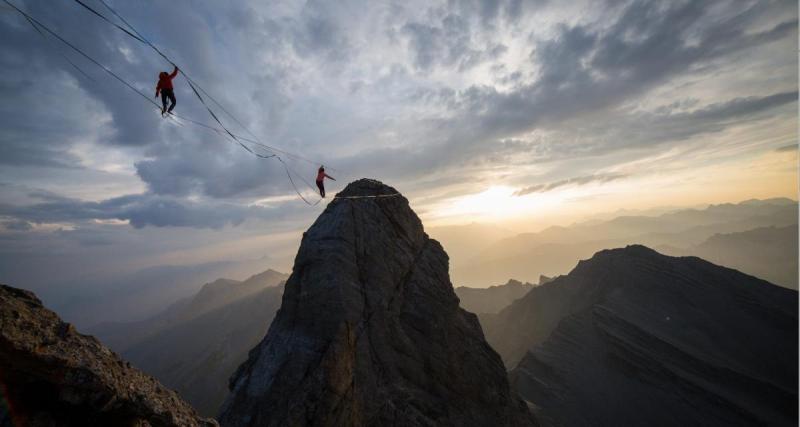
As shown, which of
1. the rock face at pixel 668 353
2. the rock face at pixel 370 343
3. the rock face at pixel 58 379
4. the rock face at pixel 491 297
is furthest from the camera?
the rock face at pixel 491 297

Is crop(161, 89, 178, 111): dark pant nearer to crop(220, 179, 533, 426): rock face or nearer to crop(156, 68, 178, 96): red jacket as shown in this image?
crop(156, 68, 178, 96): red jacket

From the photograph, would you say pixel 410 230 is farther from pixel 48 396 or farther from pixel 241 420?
pixel 48 396

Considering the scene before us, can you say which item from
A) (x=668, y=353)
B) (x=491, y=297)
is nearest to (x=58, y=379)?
(x=668, y=353)

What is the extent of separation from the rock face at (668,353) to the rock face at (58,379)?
63162mm

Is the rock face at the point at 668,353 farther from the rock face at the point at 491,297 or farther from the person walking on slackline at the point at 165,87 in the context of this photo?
the rock face at the point at 491,297

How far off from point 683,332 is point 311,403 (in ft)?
292

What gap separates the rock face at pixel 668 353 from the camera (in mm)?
58531

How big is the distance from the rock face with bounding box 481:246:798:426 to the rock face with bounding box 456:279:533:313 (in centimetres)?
7508

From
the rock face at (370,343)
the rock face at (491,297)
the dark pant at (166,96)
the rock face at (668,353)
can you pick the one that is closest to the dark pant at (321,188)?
the rock face at (370,343)

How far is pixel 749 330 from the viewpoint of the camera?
73.1 m

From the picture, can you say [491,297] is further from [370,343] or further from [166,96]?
[166,96]

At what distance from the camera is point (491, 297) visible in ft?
579

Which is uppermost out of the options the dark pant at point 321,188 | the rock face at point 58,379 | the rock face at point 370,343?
the dark pant at point 321,188

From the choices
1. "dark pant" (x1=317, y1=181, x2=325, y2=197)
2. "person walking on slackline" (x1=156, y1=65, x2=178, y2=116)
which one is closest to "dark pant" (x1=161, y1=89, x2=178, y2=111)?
"person walking on slackline" (x1=156, y1=65, x2=178, y2=116)
